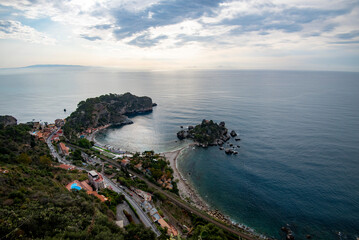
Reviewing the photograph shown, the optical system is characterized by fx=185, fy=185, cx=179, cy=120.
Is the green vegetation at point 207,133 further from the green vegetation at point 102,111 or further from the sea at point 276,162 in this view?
the green vegetation at point 102,111

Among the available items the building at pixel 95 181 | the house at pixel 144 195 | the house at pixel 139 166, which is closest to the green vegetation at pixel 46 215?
the building at pixel 95 181

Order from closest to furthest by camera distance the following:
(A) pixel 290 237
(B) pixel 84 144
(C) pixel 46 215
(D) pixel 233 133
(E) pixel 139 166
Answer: (C) pixel 46 215 < (A) pixel 290 237 < (E) pixel 139 166 < (B) pixel 84 144 < (D) pixel 233 133

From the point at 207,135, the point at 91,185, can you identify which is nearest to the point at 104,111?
the point at 207,135

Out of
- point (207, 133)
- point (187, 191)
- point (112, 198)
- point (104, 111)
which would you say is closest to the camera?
point (112, 198)

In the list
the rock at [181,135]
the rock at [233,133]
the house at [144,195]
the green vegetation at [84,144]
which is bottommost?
the house at [144,195]

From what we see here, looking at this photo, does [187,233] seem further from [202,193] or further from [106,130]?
[106,130]

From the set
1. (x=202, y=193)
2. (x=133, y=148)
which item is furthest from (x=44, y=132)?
(x=202, y=193)

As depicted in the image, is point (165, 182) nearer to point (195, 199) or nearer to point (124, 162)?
point (195, 199)
